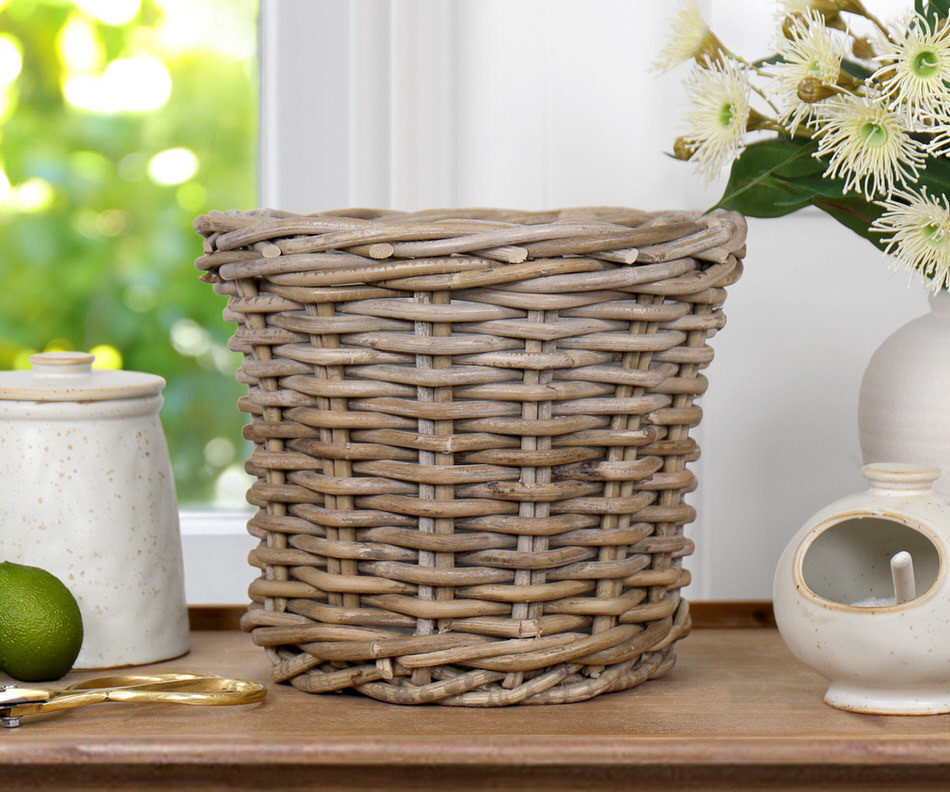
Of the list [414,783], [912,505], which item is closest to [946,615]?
[912,505]

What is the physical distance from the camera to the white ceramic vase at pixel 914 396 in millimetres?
734

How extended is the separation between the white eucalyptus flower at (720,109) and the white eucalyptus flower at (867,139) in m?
0.07

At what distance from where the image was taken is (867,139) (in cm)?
72

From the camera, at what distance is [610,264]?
25.0 inches

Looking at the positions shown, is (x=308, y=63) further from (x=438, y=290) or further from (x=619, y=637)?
(x=619, y=637)

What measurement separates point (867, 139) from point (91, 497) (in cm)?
59

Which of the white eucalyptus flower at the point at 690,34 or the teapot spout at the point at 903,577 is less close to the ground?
the white eucalyptus flower at the point at 690,34

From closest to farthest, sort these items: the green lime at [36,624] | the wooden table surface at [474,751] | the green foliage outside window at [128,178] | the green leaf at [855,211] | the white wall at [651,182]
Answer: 1. the wooden table surface at [474,751]
2. the green lime at [36,624]
3. the green leaf at [855,211]
4. the white wall at [651,182]
5. the green foliage outside window at [128,178]

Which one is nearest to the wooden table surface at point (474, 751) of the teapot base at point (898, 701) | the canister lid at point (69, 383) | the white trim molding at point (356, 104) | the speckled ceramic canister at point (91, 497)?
the teapot base at point (898, 701)

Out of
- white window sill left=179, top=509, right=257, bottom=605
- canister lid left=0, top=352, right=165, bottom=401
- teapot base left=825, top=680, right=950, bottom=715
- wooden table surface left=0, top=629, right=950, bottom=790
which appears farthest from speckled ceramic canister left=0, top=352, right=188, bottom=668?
teapot base left=825, top=680, right=950, bottom=715

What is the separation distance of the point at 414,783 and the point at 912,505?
342mm

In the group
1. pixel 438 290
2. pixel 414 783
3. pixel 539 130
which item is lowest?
pixel 414 783

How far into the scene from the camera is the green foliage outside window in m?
1.16

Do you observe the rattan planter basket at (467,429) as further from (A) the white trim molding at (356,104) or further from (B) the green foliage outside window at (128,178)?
(B) the green foliage outside window at (128,178)
